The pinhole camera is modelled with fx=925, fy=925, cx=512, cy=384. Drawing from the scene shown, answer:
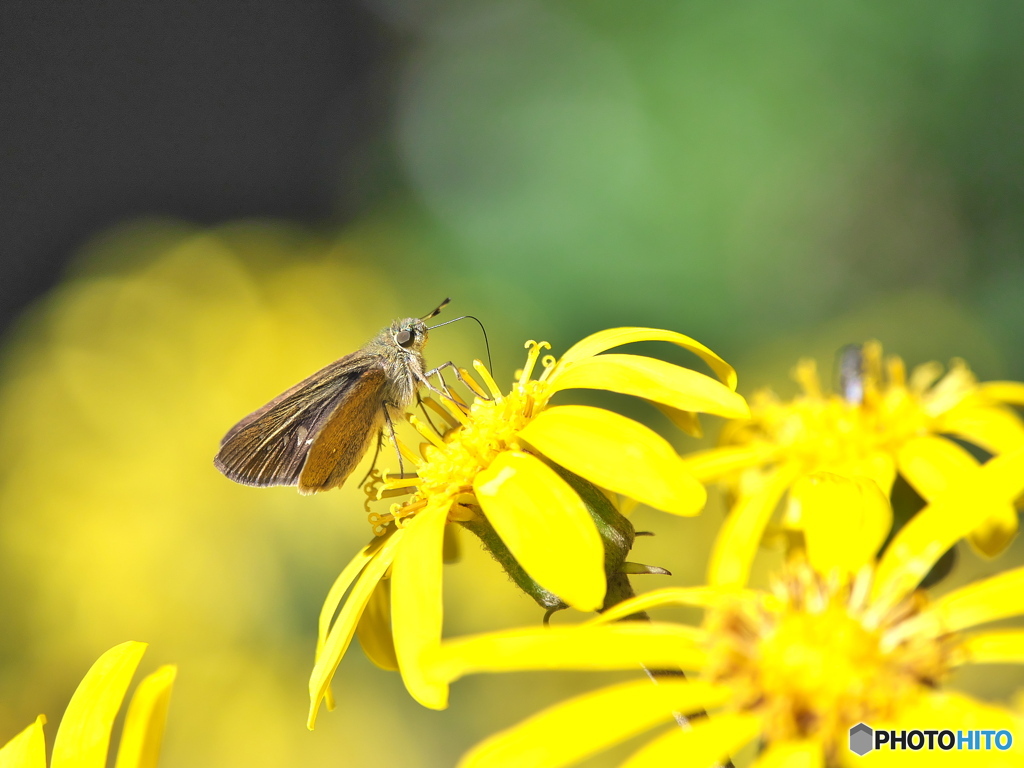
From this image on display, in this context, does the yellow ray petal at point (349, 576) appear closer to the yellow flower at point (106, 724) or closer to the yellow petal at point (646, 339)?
the yellow flower at point (106, 724)

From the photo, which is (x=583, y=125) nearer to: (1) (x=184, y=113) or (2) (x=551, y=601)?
(1) (x=184, y=113)

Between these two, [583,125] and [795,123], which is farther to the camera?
[583,125]

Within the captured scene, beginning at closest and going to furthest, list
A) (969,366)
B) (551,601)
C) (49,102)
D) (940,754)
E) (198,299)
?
(940,754) → (551,601) → (969,366) → (198,299) → (49,102)

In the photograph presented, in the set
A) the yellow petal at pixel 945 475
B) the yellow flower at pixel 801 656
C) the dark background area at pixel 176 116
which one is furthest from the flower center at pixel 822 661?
the dark background area at pixel 176 116

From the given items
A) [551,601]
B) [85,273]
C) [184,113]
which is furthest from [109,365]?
[551,601]

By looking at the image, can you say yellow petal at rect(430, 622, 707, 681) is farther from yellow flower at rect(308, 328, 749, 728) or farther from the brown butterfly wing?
the brown butterfly wing

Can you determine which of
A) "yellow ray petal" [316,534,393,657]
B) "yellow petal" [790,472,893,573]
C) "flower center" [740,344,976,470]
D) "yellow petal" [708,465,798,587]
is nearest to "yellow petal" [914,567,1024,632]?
"yellow petal" [790,472,893,573]

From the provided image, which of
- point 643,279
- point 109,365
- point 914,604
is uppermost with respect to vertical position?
point 643,279
